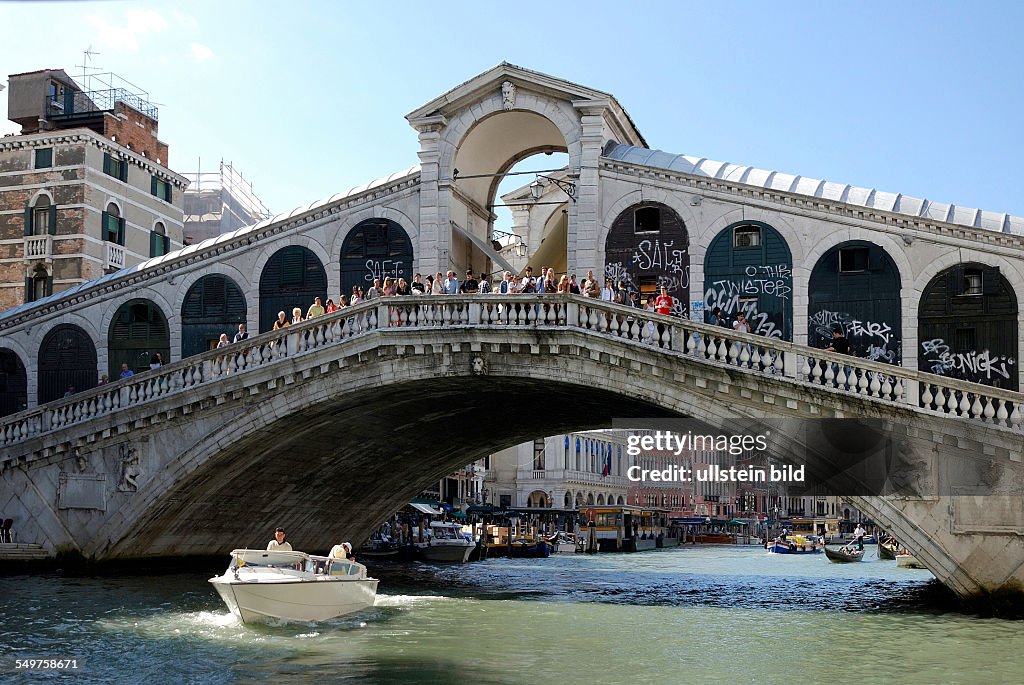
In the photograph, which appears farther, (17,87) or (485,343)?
(17,87)

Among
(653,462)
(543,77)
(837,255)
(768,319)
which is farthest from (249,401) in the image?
(653,462)

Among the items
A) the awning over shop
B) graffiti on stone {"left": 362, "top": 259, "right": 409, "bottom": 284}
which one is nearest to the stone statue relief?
graffiti on stone {"left": 362, "top": 259, "right": 409, "bottom": 284}

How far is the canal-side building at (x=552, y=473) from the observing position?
8531 cm

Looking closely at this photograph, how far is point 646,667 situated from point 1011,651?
6.29 m

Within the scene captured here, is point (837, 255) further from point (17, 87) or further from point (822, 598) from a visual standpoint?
point (17, 87)

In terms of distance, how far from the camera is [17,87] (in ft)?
151

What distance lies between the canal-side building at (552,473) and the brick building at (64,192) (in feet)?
144

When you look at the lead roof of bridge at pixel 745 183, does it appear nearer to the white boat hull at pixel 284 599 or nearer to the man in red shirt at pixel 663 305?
the man in red shirt at pixel 663 305

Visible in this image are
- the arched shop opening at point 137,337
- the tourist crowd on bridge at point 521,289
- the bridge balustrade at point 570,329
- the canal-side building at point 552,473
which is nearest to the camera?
the bridge balustrade at point 570,329

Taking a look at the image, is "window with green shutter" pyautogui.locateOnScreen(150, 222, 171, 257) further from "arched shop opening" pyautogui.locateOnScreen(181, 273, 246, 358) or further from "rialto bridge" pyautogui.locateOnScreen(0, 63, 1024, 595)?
"arched shop opening" pyautogui.locateOnScreen(181, 273, 246, 358)

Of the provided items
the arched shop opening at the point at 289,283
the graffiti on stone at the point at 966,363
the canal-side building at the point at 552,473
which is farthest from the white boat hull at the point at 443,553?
the canal-side building at the point at 552,473

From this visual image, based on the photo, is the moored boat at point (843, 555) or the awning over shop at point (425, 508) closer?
the awning over shop at point (425, 508)

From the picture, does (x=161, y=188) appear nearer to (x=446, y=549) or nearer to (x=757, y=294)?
(x=446, y=549)

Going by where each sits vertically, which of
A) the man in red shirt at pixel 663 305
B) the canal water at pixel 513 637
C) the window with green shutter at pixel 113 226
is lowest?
the canal water at pixel 513 637
